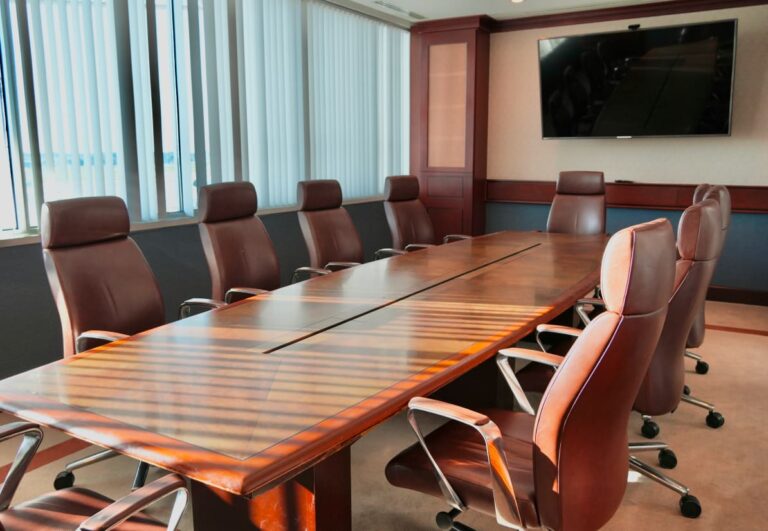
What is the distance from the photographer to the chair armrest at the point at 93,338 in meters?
2.32

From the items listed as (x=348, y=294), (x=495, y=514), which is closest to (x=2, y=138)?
(x=348, y=294)

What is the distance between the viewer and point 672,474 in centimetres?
276

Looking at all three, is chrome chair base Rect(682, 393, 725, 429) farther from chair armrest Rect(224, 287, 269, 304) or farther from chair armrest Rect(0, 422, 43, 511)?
chair armrest Rect(0, 422, 43, 511)

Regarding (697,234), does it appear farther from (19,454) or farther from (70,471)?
(70,471)

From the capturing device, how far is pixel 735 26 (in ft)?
17.8

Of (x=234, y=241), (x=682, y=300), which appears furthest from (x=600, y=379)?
(x=234, y=241)

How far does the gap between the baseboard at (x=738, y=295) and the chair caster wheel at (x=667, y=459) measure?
362 centimetres

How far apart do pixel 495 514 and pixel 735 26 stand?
5350 mm

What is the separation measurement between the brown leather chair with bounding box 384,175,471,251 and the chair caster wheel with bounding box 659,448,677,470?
92.5 inches

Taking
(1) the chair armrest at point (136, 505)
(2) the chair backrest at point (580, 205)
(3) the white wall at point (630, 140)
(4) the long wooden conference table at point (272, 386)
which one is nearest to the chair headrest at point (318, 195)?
(4) the long wooden conference table at point (272, 386)

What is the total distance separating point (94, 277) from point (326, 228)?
71.3 inches

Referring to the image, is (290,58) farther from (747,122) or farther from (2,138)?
(747,122)

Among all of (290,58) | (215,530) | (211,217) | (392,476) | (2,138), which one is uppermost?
(290,58)

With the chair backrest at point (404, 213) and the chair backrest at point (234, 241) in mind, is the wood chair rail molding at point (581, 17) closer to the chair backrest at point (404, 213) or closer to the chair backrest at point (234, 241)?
the chair backrest at point (404, 213)
